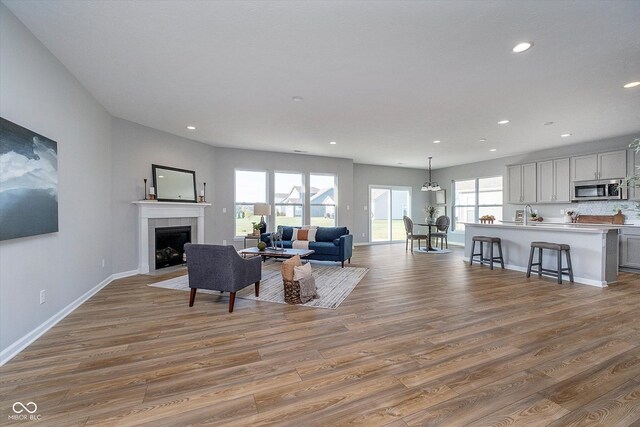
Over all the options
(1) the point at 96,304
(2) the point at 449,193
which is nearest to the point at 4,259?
(1) the point at 96,304

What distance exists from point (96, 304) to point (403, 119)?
5.26 m

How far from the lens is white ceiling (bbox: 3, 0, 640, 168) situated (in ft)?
7.32

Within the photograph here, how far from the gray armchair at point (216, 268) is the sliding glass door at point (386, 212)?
7034 mm

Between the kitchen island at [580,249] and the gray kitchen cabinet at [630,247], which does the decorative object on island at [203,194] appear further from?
the gray kitchen cabinet at [630,247]

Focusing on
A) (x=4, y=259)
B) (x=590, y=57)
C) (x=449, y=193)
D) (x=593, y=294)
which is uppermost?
(x=590, y=57)

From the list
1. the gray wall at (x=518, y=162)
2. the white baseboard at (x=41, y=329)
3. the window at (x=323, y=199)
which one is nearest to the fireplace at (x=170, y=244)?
the white baseboard at (x=41, y=329)

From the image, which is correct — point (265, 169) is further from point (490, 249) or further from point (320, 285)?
point (490, 249)

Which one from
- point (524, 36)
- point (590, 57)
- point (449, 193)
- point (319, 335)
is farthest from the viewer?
point (449, 193)

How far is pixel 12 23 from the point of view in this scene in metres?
2.30

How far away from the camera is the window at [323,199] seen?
841 cm

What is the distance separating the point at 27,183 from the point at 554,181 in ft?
30.6

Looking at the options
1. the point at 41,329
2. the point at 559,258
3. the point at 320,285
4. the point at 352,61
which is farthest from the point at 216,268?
the point at 559,258

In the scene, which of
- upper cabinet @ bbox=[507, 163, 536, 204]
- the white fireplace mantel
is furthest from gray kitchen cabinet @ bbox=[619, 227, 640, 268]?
the white fireplace mantel

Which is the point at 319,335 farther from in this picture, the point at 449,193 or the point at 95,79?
the point at 449,193
